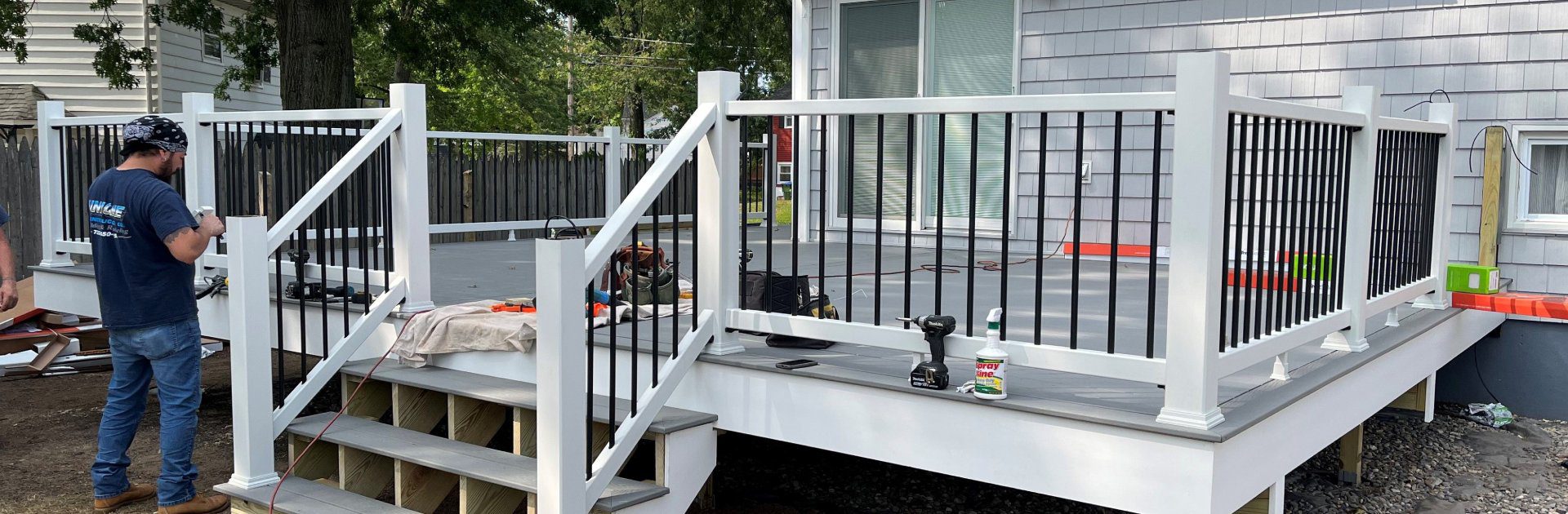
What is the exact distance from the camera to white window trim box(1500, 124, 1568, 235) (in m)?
5.93

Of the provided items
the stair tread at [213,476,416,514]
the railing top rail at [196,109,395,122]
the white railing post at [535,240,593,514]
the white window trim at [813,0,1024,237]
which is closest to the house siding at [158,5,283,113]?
the white window trim at [813,0,1024,237]

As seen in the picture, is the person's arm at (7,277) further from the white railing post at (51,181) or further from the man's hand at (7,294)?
the white railing post at (51,181)

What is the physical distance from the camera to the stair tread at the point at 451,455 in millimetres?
3303

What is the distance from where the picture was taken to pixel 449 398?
3.93 meters

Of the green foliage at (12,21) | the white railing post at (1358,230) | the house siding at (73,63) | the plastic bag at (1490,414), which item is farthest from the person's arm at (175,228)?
the house siding at (73,63)

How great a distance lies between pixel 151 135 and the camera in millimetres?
3820

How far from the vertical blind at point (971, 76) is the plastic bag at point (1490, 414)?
290cm

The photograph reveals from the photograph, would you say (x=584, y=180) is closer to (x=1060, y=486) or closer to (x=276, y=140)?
(x=276, y=140)

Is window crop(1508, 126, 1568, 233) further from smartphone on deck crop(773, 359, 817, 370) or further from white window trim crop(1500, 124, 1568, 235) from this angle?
smartphone on deck crop(773, 359, 817, 370)

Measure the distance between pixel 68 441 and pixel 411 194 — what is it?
2.62 m

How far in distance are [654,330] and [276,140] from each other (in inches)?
84.2

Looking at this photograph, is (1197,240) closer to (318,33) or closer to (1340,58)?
(1340,58)

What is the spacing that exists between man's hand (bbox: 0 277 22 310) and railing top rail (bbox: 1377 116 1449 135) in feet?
15.9

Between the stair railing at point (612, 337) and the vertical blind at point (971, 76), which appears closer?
the stair railing at point (612, 337)
